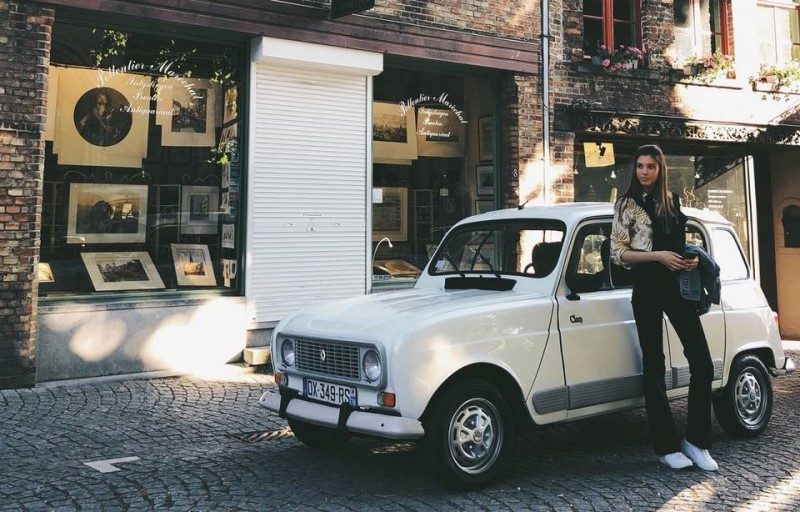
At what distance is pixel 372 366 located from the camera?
4582 mm

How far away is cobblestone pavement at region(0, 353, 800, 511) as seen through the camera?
4.59 m

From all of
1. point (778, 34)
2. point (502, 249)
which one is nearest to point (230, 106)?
point (502, 249)

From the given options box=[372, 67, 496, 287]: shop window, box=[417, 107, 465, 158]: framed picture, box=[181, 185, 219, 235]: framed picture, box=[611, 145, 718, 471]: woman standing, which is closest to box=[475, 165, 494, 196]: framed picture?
box=[372, 67, 496, 287]: shop window

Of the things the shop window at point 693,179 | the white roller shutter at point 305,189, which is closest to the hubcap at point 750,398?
the white roller shutter at point 305,189

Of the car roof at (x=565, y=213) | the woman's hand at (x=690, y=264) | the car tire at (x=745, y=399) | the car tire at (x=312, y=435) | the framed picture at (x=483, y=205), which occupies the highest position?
the framed picture at (x=483, y=205)

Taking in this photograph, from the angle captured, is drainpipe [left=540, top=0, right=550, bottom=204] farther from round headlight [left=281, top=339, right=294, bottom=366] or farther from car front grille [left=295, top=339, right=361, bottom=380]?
car front grille [left=295, top=339, right=361, bottom=380]

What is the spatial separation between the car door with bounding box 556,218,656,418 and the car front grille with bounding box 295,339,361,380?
1.48m

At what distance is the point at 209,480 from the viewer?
5.00 meters

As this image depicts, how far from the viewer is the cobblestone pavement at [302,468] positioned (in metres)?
4.59

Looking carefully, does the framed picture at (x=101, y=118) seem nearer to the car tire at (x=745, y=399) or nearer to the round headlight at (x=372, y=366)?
the round headlight at (x=372, y=366)

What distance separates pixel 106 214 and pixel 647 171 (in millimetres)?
6327

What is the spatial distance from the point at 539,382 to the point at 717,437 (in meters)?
2.21

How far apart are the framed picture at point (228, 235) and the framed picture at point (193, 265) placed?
0.24 metres

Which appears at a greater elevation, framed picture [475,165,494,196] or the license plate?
framed picture [475,165,494,196]
